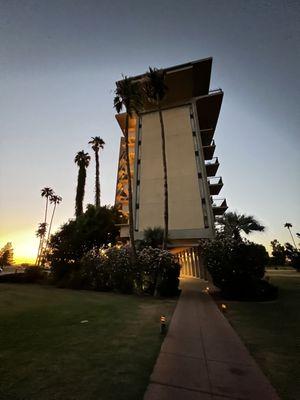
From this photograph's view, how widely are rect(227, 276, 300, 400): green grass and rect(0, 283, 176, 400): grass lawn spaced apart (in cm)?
271

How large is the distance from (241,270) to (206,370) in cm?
1230

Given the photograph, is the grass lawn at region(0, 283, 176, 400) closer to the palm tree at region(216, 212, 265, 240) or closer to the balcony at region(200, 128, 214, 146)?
the palm tree at region(216, 212, 265, 240)

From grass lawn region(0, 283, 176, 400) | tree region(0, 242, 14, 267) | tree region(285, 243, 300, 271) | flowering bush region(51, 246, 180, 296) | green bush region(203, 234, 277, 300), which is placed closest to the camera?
grass lawn region(0, 283, 176, 400)

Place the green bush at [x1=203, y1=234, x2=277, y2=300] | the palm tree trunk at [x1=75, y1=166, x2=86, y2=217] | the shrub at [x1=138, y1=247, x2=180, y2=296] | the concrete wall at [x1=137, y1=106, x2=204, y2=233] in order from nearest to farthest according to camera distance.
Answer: the green bush at [x1=203, y1=234, x2=277, y2=300]
the shrub at [x1=138, y1=247, x2=180, y2=296]
the concrete wall at [x1=137, y1=106, x2=204, y2=233]
the palm tree trunk at [x1=75, y1=166, x2=86, y2=217]

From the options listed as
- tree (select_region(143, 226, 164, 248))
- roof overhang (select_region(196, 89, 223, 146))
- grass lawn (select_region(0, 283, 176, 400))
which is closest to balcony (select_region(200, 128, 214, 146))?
roof overhang (select_region(196, 89, 223, 146))

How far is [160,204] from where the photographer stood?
99.0 ft

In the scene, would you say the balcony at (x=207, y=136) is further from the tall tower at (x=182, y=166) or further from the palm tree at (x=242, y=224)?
the palm tree at (x=242, y=224)

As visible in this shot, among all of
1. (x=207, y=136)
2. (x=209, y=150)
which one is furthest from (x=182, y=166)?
(x=207, y=136)

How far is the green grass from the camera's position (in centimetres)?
451

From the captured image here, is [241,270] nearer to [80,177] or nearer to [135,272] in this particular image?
[135,272]

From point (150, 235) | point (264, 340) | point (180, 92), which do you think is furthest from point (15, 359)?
point (180, 92)

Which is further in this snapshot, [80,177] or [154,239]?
[80,177]

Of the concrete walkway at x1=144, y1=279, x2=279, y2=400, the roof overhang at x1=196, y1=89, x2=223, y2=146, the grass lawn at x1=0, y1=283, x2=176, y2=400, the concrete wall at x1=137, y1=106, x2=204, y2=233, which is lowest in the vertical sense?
the concrete walkway at x1=144, y1=279, x2=279, y2=400

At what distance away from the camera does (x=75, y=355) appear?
18.1 ft
